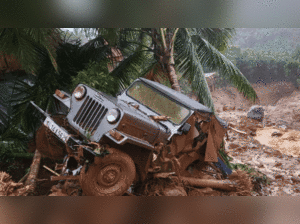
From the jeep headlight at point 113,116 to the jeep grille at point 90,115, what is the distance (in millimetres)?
84

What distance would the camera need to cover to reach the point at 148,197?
2.68 meters

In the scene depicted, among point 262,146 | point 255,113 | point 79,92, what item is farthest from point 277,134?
point 79,92

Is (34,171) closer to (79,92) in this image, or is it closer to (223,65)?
(79,92)

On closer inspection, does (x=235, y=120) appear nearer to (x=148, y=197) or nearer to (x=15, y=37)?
(x=148, y=197)

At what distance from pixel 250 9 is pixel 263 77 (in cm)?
82

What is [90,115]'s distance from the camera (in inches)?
100

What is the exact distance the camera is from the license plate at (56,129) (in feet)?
7.86

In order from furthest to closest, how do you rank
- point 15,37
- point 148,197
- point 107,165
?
point 15,37
point 148,197
point 107,165

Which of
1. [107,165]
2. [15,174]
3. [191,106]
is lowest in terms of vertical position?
[15,174]

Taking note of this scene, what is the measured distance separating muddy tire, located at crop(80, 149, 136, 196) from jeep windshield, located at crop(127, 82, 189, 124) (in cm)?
69

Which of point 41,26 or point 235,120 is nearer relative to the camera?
point 41,26

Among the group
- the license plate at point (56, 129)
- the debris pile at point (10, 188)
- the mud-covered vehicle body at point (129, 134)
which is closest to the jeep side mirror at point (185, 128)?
the mud-covered vehicle body at point (129, 134)

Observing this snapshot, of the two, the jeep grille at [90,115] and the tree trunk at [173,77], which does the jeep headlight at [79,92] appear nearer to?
the jeep grille at [90,115]

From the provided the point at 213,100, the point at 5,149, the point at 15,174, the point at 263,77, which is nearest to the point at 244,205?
the point at 213,100
